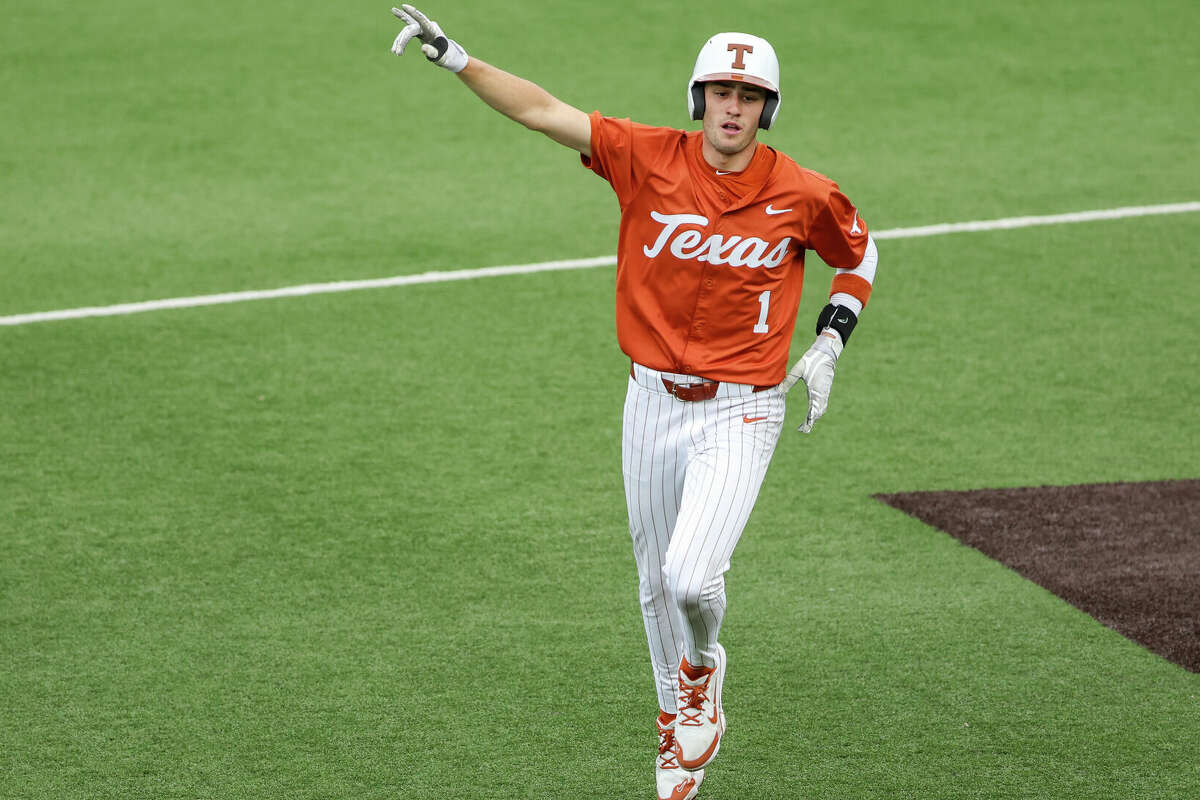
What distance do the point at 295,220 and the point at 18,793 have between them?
717cm

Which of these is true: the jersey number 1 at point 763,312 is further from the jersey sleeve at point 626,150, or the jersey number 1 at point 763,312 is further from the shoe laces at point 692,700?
the shoe laces at point 692,700

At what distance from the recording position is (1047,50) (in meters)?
15.1

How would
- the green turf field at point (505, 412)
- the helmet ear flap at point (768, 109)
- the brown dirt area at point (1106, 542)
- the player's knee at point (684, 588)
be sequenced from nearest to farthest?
1. the player's knee at point (684, 588)
2. the helmet ear flap at point (768, 109)
3. the green turf field at point (505, 412)
4. the brown dirt area at point (1106, 542)

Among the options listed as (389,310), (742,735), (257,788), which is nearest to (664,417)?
(742,735)

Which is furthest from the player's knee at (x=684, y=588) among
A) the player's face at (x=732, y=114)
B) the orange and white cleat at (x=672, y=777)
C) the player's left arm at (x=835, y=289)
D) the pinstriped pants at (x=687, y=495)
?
the player's face at (x=732, y=114)

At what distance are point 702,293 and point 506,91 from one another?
869 millimetres

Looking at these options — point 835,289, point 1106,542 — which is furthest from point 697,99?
point 1106,542

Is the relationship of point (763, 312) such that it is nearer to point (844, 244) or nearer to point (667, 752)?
point (844, 244)

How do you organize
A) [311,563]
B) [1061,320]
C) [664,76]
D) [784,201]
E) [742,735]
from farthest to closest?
[664,76] → [1061,320] → [311,563] → [742,735] → [784,201]

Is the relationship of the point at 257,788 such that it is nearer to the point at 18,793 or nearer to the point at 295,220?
the point at 18,793

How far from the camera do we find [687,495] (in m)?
5.00

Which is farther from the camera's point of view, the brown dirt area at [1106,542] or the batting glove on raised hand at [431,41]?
the brown dirt area at [1106,542]

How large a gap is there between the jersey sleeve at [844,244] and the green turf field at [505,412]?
1532 mm

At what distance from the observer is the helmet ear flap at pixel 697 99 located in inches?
200
